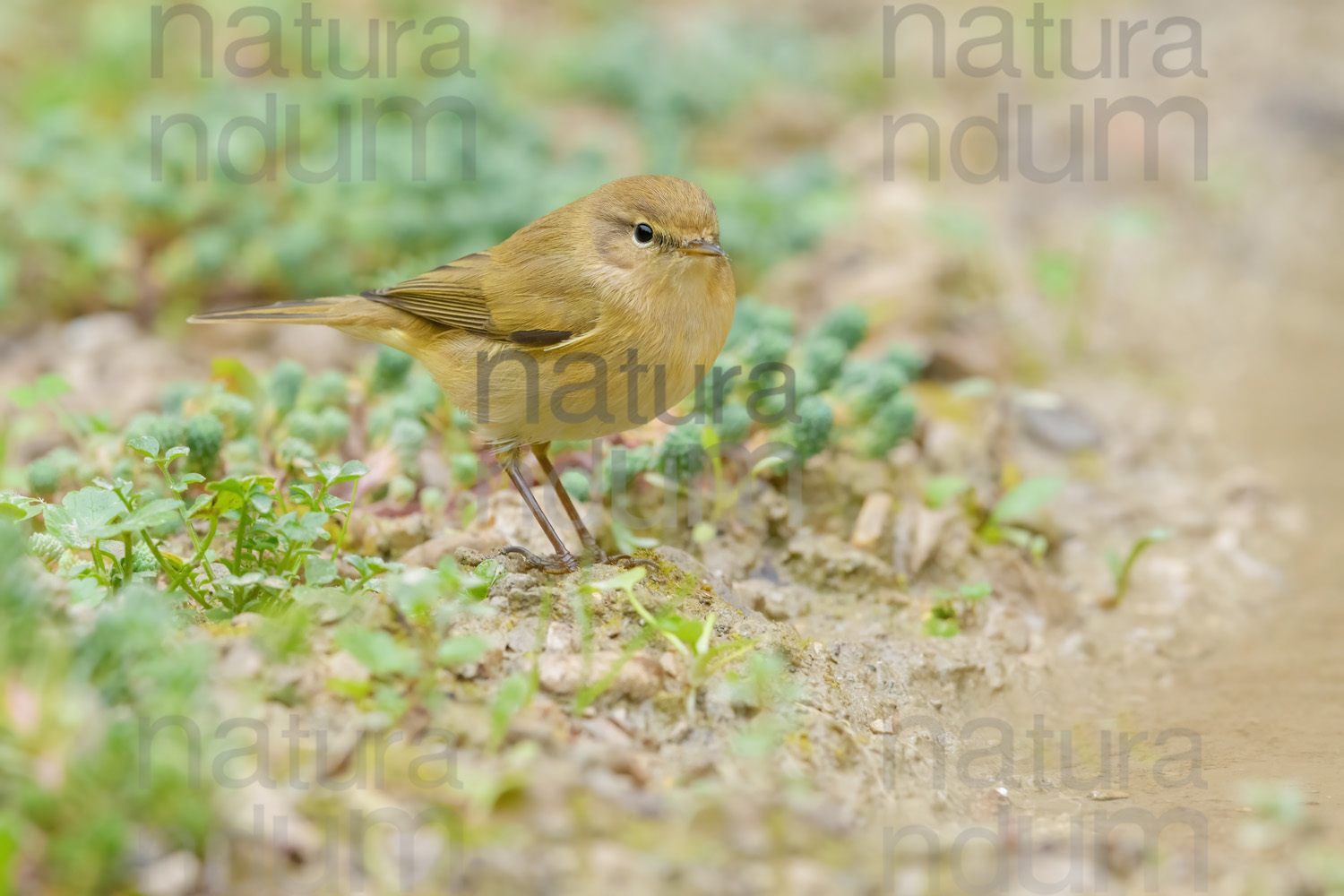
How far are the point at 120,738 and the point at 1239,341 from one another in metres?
6.11

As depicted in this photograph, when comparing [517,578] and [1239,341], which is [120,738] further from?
[1239,341]

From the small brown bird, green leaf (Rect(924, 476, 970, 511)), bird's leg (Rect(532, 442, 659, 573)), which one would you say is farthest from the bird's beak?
green leaf (Rect(924, 476, 970, 511))

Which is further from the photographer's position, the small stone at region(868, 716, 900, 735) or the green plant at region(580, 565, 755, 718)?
the small stone at region(868, 716, 900, 735)

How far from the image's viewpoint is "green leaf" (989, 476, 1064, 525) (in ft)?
14.7

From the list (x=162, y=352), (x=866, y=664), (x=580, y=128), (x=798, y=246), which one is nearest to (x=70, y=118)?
(x=162, y=352)

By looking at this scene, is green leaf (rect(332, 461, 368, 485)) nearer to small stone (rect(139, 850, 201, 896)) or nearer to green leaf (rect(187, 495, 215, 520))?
green leaf (rect(187, 495, 215, 520))

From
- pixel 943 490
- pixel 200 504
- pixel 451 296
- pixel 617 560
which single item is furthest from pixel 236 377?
pixel 943 490

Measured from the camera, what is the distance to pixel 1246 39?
9.27 meters

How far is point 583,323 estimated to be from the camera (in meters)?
3.81

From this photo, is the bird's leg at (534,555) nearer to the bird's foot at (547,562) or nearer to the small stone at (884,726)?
the bird's foot at (547,562)

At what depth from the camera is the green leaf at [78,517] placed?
317 cm

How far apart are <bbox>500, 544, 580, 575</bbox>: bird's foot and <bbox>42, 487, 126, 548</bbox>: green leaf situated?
3.56 ft

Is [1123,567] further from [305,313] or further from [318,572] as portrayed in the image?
[305,313]

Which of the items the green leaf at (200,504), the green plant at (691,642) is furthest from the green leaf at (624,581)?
the green leaf at (200,504)
